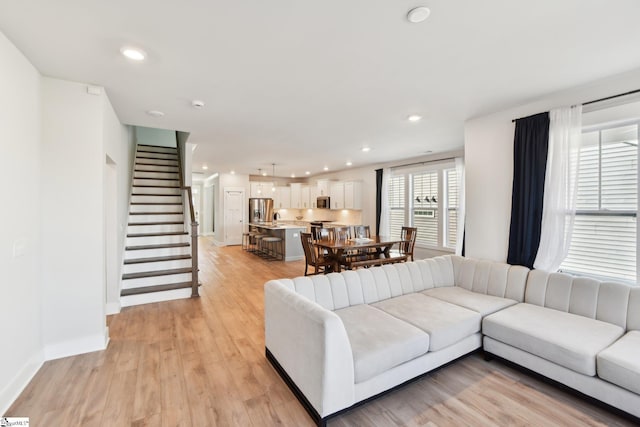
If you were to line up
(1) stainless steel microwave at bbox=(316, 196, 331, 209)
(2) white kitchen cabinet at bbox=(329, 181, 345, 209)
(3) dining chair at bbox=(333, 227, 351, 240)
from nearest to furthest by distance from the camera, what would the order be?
(3) dining chair at bbox=(333, 227, 351, 240) < (2) white kitchen cabinet at bbox=(329, 181, 345, 209) < (1) stainless steel microwave at bbox=(316, 196, 331, 209)

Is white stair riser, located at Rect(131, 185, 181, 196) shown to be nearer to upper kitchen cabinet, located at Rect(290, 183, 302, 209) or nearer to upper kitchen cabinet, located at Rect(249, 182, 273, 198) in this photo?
upper kitchen cabinet, located at Rect(249, 182, 273, 198)

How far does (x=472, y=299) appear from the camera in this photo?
290cm

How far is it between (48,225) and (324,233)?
407cm

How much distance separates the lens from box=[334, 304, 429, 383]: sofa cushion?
1874mm

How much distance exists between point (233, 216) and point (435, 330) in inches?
338

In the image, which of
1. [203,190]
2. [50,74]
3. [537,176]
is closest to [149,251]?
[50,74]

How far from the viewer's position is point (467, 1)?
158 centimetres

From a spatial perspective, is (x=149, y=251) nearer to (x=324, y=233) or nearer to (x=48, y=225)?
(x=48, y=225)

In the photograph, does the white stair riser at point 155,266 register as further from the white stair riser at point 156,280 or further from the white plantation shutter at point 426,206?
the white plantation shutter at point 426,206

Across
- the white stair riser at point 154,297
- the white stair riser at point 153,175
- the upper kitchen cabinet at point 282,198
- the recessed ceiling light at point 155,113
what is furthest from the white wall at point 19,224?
the upper kitchen cabinet at point 282,198

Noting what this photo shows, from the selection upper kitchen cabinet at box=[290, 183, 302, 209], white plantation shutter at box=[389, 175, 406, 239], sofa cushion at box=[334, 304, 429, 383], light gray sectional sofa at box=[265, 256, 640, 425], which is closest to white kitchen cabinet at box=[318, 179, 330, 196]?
upper kitchen cabinet at box=[290, 183, 302, 209]

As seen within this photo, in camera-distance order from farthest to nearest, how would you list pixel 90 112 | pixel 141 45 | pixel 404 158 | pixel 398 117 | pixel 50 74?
pixel 404 158, pixel 398 117, pixel 90 112, pixel 50 74, pixel 141 45

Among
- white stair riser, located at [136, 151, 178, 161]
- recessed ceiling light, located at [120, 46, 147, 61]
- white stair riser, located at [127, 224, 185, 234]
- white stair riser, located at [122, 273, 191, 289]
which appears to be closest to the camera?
recessed ceiling light, located at [120, 46, 147, 61]

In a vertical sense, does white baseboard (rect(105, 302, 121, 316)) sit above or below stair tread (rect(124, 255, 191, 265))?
below
